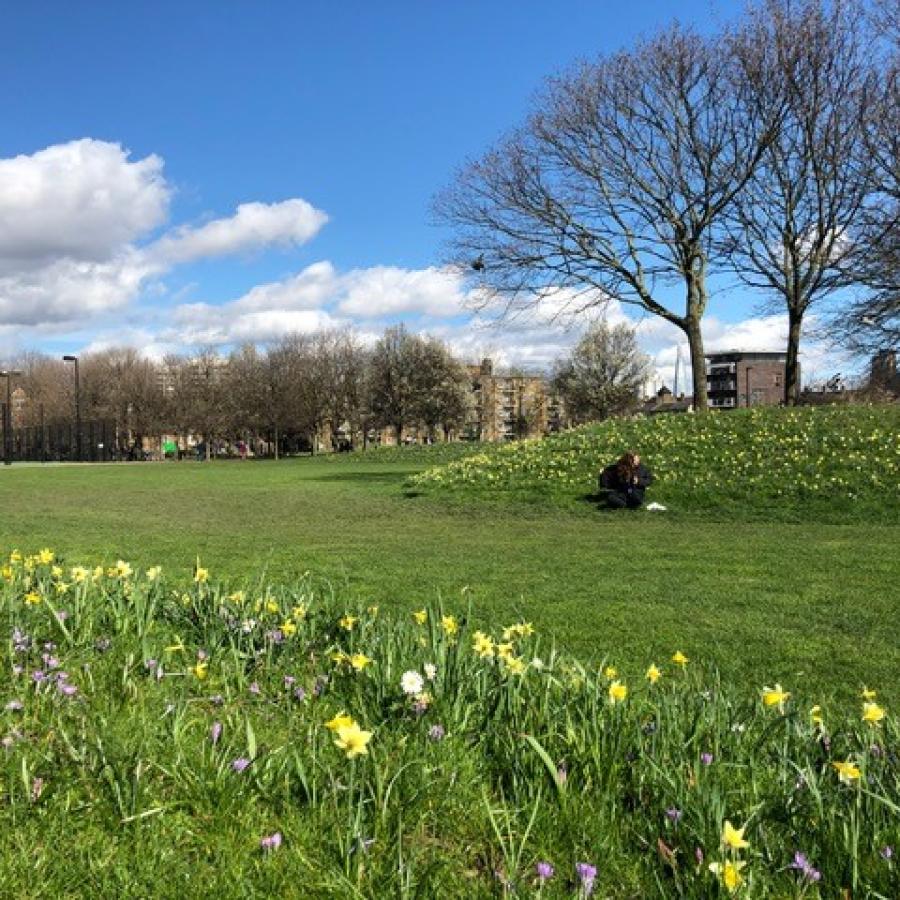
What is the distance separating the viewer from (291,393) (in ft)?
220

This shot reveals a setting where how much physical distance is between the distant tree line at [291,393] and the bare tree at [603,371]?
35.4 ft

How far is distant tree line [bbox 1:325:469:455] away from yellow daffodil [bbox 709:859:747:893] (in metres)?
66.5

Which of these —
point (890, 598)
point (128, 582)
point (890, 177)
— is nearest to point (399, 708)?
point (128, 582)

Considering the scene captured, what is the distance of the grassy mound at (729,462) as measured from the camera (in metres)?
16.2

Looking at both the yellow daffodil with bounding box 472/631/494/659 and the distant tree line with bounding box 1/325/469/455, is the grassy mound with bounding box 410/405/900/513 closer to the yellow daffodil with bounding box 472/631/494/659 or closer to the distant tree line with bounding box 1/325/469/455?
the yellow daffodil with bounding box 472/631/494/659

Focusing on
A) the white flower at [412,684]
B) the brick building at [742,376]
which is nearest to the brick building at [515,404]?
the brick building at [742,376]

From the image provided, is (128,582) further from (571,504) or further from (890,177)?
(890,177)

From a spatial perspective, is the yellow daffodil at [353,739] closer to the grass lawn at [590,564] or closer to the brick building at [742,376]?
the grass lawn at [590,564]

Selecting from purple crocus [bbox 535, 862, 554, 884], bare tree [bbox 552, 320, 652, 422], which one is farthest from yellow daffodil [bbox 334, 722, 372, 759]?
bare tree [bbox 552, 320, 652, 422]

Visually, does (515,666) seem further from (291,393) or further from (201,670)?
(291,393)

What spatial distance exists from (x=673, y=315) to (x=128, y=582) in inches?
1078

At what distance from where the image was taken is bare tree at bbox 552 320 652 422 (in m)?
77.6

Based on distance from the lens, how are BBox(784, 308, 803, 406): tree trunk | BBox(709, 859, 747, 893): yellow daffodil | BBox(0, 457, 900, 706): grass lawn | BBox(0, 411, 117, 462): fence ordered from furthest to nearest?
BBox(0, 411, 117, 462): fence < BBox(784, 308, 803, 406): tree trunk < BBox(0, 457, 900, 706): grass lawn < BBox(709, 859, 747, 893): yellow daffodil

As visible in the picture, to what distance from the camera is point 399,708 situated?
9.81 feet
